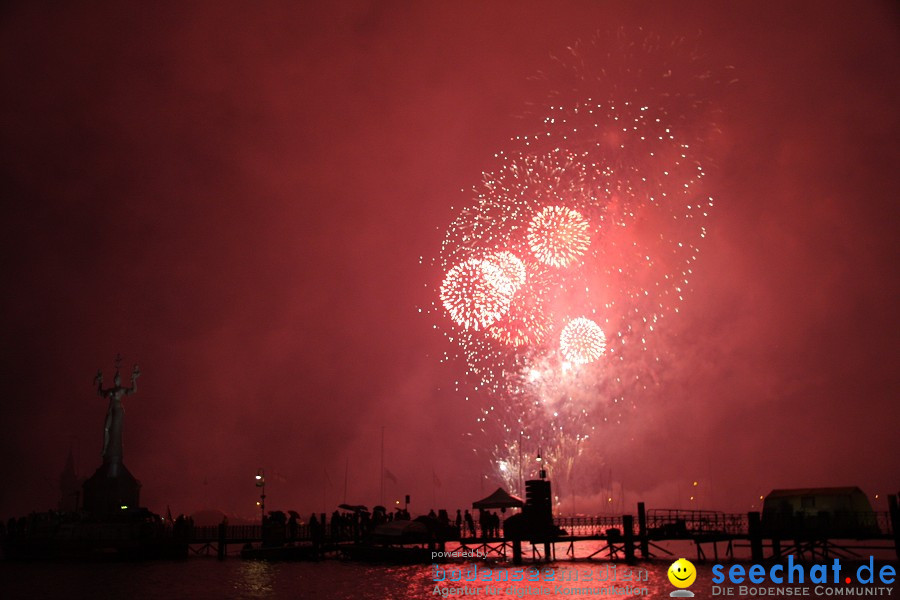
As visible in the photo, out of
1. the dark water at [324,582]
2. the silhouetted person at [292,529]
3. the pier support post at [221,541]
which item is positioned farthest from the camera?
the silhouetted person at [292,529]

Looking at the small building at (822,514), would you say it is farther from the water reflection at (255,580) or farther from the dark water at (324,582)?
the water reflection at (255,580)

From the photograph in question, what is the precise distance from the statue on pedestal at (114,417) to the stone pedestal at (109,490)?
564mm

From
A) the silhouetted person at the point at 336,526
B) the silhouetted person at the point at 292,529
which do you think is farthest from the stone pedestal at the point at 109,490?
the silhouetted person at the point at 336,526

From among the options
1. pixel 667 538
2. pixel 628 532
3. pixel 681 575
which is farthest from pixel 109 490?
pixel 681 575

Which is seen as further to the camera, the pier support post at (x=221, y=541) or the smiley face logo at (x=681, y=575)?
the pier support post at (x=221, y=541)

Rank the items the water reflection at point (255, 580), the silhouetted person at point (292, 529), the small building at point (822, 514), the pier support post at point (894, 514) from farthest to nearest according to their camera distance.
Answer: the silhouetted person at point (292, 529)
the small building at point (822, 514)
the pier support post at point (894, 514)
the water reflection at point (255, 580)

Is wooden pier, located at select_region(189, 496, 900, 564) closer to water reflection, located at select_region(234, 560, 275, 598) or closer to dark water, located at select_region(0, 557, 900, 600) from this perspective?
dark water, located at select_region(0, 557, 900, 600)

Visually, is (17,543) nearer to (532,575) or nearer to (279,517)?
(279,517)

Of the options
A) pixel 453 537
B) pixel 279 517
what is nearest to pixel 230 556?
pixel 279 517

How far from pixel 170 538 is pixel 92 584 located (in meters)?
14.4

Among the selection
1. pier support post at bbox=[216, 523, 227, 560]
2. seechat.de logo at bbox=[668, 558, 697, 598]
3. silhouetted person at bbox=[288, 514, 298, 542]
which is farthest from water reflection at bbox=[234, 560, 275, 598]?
seechat.de logo at bbox=[668, 558, 697, 598]

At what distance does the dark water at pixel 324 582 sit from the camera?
41312mm

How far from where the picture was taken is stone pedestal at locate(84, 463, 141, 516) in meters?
66.2

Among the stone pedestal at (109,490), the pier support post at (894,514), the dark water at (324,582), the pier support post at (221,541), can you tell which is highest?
the stone pedestal at (109,490)
